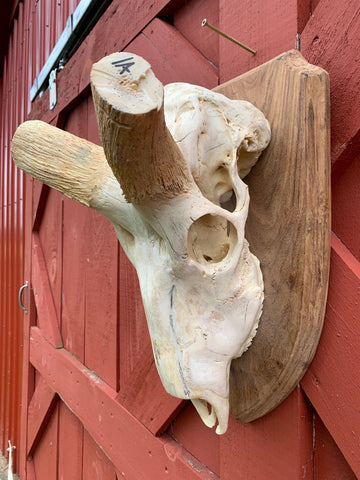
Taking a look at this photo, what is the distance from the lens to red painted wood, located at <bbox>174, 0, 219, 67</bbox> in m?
0.86

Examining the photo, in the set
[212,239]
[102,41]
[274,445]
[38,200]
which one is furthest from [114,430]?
[102,41]

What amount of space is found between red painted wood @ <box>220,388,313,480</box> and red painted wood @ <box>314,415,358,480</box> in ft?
0.04

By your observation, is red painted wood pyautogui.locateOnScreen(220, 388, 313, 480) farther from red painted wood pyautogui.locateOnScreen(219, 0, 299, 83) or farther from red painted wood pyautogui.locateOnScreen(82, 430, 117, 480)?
red painted wood pyautogui.locateOnScreen(82, 430, 117, 480)

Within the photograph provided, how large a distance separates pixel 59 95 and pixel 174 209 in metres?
1.47

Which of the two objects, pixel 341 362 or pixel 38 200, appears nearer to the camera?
pixel 341 362

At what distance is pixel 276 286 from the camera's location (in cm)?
61

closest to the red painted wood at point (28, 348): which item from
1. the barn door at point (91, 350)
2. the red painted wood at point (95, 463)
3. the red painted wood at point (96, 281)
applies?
the barn door at point (91, 350)

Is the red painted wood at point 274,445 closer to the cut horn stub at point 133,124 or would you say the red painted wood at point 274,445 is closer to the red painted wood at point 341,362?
the red painted wood at point 341,362

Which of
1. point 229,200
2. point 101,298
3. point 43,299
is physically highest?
point 229,200

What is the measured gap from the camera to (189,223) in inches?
19.9

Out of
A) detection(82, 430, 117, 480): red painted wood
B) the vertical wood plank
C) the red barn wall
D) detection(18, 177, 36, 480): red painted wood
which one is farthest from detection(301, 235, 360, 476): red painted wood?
the red barn wall

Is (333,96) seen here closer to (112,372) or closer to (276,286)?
(276,286)

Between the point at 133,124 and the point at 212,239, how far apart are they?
0.23 meters

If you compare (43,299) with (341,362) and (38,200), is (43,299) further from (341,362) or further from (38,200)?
(341,362)
